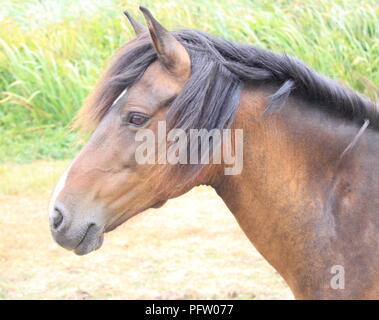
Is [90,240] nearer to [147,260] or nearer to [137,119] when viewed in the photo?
[137,119]

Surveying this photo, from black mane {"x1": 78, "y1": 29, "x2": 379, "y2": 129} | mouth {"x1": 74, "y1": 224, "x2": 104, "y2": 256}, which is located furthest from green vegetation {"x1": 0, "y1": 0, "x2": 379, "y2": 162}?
mouth {"x1": 74, "y1": 224, "x2": 104, "y2": 256}

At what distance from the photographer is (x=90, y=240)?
1954mm

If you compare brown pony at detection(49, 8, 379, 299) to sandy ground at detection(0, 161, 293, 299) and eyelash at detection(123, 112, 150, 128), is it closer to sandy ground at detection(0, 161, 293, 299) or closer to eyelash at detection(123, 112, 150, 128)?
eyelash at detection(123, 112, 150, 128)

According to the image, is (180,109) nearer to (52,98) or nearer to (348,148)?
(348,148)

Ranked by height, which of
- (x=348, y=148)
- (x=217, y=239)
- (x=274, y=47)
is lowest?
(x=217, y=239)

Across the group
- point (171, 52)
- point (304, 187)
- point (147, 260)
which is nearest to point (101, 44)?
point (147, 260)

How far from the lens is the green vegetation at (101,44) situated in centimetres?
669

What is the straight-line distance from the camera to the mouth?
1949 millimetres

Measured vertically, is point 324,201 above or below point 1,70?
above

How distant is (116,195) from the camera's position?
1.96 metres

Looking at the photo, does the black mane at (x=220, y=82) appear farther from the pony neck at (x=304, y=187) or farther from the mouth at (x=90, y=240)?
the mouth at (x=90, y=240)

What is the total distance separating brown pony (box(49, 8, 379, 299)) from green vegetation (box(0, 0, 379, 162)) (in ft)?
14.9

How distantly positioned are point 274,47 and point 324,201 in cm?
512
